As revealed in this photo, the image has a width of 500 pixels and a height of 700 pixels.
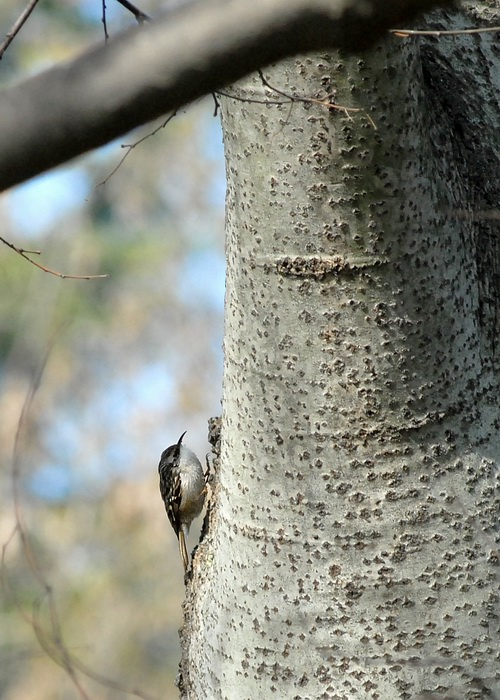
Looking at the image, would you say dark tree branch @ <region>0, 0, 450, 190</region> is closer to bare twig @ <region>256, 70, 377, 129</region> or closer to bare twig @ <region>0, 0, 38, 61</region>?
bare twig @ <region>256, 70, 377, 129</region>

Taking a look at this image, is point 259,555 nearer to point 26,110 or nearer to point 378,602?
point 378,602

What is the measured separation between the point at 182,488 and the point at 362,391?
3.19 m

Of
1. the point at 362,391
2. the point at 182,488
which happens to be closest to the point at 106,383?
the point at 182,488

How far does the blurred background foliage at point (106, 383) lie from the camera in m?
10.1

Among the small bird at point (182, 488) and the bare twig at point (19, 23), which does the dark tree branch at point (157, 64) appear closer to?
the bare twig at point (19, 23)

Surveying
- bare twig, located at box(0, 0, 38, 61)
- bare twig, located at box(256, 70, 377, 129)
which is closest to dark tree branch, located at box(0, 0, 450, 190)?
bare twig, located at box(256, 70, 377, 129)

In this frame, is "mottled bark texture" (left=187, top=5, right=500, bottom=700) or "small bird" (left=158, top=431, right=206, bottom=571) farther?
"small bird" (left=158, top=431, right=206, bottom=571)

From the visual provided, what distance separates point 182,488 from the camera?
486 centimetres

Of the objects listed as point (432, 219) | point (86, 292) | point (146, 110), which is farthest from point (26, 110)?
point (86, 292)

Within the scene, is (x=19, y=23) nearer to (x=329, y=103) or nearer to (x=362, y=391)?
(x=329, y=103)

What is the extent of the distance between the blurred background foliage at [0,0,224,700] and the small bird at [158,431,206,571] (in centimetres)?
480

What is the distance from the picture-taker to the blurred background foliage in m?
10.1

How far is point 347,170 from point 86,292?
10615 mm

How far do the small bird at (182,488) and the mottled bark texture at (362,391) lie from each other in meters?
2.83
